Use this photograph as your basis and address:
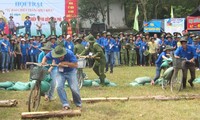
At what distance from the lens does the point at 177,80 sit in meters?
12.7

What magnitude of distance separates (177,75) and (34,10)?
617 inches

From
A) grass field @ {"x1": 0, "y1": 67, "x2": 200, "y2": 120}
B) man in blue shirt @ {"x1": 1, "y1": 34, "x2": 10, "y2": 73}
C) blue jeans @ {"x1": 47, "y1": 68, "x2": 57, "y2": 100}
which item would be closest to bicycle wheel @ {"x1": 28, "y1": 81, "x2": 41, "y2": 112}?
grass field @ {"x1": 0, "y1": 67, "x2": 200, "y2": 120}

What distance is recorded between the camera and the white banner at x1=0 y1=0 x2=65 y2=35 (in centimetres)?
2550

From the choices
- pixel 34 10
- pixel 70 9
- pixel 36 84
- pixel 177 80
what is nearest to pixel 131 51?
pixel 70 9

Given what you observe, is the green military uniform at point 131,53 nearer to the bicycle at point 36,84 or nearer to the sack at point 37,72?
the bicycle at point 36,84

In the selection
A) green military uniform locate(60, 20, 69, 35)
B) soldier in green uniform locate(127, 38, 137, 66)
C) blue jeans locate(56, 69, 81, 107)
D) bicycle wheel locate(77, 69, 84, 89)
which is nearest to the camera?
blue jeans locate(56, 69, 81, 107)

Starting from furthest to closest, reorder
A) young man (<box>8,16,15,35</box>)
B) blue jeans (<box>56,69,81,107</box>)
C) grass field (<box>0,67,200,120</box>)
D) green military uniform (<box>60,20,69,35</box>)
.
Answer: green military uniform (<box>60,20,69,35</box>)
young man (<box>8,16,15,35</box>)
blue jeans (<box>56,69,81,107</box>)
grass field (<box>0,67,200,120</box>)

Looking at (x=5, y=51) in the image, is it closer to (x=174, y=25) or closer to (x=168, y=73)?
(x=168, y=73)

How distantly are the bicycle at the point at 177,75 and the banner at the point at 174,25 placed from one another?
1430cm

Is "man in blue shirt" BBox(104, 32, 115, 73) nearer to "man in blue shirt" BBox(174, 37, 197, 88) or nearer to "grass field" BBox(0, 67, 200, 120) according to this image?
"grass field" BBox(0, 67, 200, 120)

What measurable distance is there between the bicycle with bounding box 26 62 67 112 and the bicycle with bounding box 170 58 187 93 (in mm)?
4608

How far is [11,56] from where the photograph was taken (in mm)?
19812

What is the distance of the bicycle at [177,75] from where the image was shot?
1220cm

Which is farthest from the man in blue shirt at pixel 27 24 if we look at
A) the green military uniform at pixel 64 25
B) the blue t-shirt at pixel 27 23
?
the green military uniform at pixel 64 25
